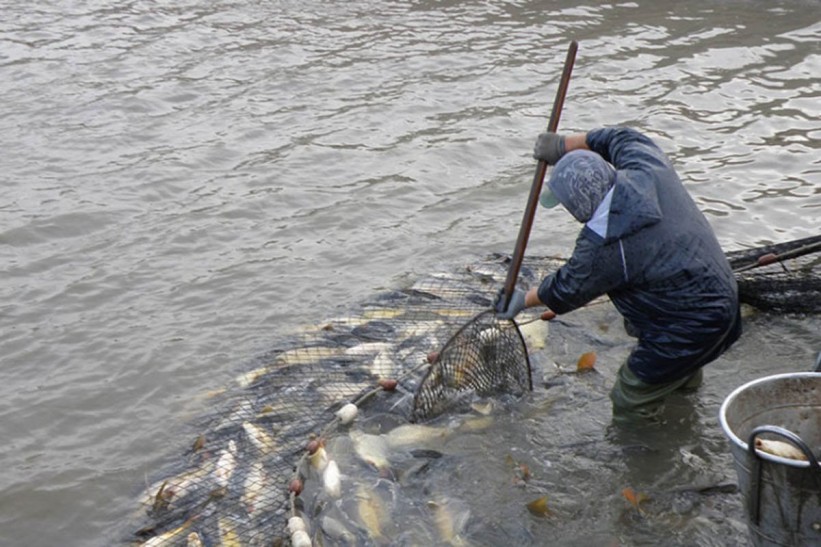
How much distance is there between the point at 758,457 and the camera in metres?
3.96

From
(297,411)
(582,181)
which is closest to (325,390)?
(297,411)

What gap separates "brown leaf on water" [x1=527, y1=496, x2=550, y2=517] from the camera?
5.39 meters

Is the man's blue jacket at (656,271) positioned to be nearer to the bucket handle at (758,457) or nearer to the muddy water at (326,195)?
the muddy water at (326,195)

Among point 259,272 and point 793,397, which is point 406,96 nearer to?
point 259,272

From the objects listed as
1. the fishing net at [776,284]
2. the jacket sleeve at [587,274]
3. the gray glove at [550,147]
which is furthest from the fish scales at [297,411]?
the fishing net at [776,284]

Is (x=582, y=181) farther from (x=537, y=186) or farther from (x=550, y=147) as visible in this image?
(x=550, y=147)

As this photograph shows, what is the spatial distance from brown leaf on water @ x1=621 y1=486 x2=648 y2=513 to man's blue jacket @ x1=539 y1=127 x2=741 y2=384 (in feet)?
2.19

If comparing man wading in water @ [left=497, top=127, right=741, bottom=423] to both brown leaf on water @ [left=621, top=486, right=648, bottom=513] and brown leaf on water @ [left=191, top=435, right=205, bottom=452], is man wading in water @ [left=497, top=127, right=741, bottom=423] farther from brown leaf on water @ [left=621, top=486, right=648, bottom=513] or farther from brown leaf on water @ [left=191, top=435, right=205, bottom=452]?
brown leaf on water @ [left=191, top=435, right=205, bottom=452]

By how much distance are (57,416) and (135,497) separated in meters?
1.17

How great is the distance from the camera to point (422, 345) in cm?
693

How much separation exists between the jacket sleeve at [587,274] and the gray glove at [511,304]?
1.07ft

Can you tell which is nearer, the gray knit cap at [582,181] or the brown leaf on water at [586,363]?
the gray knit cap at [582,181]

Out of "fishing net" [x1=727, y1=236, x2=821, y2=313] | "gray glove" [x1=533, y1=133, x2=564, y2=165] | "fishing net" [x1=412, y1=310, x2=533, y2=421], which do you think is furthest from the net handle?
"fishing net" [x1=727, y1=236, x2=821, y2=313]

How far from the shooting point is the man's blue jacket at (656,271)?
512 cm
